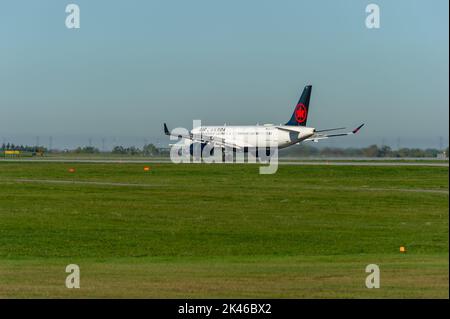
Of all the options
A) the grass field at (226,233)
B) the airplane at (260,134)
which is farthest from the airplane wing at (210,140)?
the grass field at (226,233)

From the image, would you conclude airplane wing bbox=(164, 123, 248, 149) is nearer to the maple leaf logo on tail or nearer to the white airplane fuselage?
the white airplane fuselage

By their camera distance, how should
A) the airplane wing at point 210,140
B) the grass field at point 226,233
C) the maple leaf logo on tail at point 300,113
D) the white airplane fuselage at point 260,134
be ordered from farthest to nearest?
the maple leaf logo on tail at point 300,113 → the airplane wing at point 210,140 → the white airplane fuselage at point 260,134 → the grass field at point 226,233

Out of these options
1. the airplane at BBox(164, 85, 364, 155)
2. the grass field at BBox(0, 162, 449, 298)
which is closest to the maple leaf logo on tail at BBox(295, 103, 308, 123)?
the airplane at BBox(164, 85, 364, 155)

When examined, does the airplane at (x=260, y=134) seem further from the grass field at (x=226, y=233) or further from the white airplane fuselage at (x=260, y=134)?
the grass field at (x=226, y=233)

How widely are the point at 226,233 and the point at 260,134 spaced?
58118 mm

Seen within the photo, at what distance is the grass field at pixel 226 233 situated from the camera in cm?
2252

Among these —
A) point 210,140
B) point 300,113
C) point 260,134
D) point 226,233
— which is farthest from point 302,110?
point 226,233

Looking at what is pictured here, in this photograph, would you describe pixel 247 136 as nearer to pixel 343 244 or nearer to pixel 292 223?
pixel 292 223

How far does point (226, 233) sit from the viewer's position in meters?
37.5

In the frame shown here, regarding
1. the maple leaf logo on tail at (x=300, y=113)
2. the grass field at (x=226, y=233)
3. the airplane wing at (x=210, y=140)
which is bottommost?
the grass field at (x=226, y=233)

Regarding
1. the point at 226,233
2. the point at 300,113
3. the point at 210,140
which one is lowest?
the point at 226,233

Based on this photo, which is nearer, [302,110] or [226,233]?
[226,233]

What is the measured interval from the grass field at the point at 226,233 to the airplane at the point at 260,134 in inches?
926

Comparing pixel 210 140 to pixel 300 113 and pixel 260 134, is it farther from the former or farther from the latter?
pixel 300 113
